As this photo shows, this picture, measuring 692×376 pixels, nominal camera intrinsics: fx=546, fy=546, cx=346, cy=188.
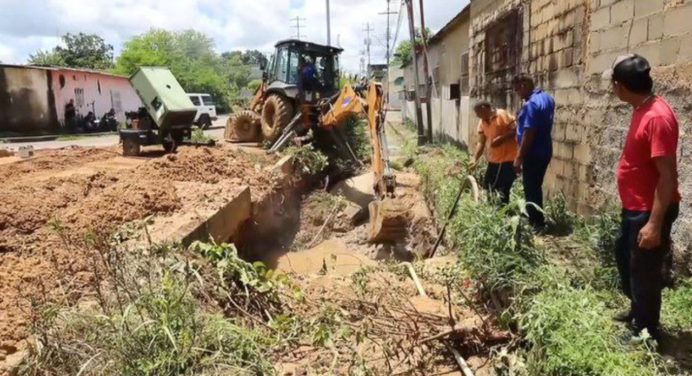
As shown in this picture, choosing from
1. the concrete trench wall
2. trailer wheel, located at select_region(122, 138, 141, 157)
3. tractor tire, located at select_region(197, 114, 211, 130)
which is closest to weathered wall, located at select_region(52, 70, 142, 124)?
tractor tire, located at select_region(197, 114, 211, 130)

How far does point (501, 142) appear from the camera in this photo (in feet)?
17.7

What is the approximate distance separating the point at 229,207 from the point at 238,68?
175 feet

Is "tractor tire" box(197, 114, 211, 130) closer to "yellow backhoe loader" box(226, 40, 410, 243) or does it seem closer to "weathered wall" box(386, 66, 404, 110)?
"yellow backhoe loader" box(226, 40, 410, 243)

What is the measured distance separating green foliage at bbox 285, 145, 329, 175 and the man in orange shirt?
507cm

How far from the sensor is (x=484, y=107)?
538 cm

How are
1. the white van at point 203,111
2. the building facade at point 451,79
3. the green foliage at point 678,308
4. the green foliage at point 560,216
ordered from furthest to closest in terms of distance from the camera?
the white van at point 203,111, the building facade at point 451,79, the green foliage at point 560,216, the green foliage at point 678,308

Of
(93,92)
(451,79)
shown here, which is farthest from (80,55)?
(451,79)

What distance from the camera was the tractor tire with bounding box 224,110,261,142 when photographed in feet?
40.0

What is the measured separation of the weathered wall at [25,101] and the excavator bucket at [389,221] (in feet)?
62.9

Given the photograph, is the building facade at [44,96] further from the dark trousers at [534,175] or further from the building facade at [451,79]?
the dark trousers at [534,175]

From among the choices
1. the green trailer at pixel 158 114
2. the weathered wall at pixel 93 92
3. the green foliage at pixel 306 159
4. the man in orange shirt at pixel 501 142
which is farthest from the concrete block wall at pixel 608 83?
the weathered wall at pixel 93 92

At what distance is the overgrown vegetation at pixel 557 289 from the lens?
266cm

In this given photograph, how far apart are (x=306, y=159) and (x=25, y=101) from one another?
16.9 m

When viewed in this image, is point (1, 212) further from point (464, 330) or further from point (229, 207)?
point (464, 330)
